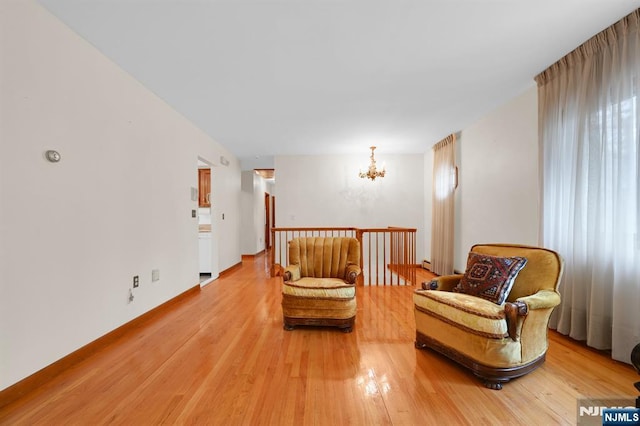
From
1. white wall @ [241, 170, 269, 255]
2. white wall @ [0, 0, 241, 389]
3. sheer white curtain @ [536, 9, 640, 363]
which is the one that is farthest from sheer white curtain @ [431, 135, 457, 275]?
white wall @ [241, 170, 269, 255]

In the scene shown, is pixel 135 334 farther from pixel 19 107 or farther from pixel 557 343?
pixel 557 343

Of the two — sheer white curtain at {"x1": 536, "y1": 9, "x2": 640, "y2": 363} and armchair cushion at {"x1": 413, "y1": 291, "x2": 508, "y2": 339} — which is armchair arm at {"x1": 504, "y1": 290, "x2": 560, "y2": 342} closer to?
armchair cushion at {"x1": 413, "y1": 291, "x2": 508, "y2": 339}

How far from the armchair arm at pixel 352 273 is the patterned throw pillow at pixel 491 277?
1.01 metres

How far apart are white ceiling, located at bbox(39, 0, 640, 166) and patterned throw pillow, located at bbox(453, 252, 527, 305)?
1.89m

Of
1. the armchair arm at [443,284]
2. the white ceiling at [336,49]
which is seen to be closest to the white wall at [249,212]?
the white ceiling at [336,49]

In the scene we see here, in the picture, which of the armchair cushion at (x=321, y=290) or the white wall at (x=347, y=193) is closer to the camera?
the armchair cushion at (x=321, y=290)

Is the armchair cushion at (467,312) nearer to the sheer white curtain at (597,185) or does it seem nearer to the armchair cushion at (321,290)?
the armchair cushion at (321,290)

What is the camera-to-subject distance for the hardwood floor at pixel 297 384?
153 cm

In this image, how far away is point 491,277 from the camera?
212 centimetres

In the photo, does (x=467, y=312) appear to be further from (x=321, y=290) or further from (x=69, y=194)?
(x=69, y=194)

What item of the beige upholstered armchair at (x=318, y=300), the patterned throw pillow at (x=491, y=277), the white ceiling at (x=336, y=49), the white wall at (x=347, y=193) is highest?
the white ceiling at (x=336, y=49)

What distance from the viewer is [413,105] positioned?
3381 mm

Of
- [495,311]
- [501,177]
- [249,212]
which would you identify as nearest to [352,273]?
[495,311]
